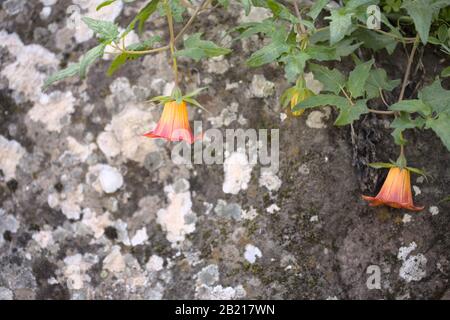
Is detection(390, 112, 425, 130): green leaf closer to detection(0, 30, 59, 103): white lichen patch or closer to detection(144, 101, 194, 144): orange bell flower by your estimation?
detection(144, 101, 194, 144): orange bell flower

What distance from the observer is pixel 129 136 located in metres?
1.56

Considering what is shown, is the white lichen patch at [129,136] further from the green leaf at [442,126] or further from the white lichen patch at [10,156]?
the green leaf at [442,126]

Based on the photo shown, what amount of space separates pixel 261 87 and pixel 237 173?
242 millimetres

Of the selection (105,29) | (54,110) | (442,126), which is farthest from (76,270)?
(442,126)

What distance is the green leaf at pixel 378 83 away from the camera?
56.4 inches

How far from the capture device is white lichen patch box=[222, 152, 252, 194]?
1.52 meters

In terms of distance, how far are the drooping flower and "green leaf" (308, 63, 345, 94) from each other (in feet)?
0.81

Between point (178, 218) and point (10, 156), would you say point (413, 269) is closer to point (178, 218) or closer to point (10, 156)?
point (178, 218)

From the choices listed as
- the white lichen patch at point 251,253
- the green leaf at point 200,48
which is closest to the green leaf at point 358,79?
the green leaf at point 200,48

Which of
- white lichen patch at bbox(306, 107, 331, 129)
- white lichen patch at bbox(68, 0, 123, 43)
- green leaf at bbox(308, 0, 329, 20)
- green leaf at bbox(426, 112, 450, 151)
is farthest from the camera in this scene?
white lichen patch at bbox(68, 0, 123, 43)

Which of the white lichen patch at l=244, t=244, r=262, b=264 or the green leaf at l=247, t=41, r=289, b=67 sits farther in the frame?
the white lichen patch at l=244, t=244, r=262, b=264

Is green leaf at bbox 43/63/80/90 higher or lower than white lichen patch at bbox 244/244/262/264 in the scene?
higher

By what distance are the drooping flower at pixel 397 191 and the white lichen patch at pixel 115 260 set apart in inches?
25.3

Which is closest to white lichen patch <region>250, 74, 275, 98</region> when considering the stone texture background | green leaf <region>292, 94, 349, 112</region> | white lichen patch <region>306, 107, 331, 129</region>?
the stone texture background
